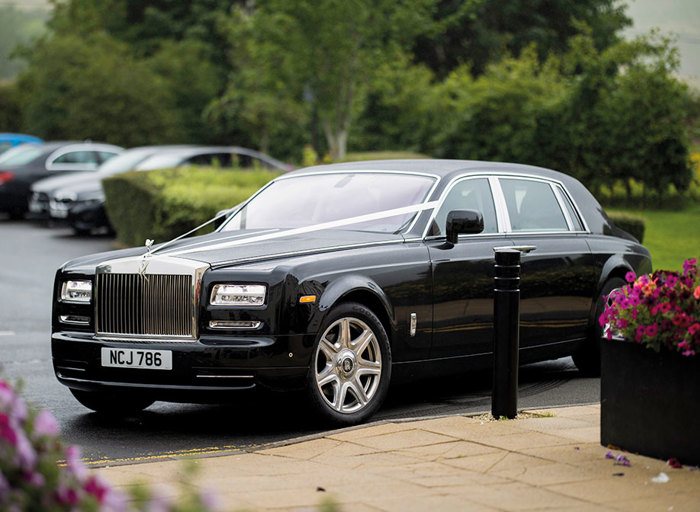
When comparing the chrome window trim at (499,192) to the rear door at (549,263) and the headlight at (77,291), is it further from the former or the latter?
the headlight at (77,291)

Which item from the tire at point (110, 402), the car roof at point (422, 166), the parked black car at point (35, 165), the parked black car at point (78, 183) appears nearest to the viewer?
the tire at point (110, 402)

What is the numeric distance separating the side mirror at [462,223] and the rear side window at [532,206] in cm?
83

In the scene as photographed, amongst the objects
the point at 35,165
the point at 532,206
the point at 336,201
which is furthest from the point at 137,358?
the point at 35,165

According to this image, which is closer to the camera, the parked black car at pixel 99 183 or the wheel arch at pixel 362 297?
the wheel arch at pixel 362 297

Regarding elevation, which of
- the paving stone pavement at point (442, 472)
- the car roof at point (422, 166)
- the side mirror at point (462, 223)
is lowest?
the paving stone pavement at point (442, 472)

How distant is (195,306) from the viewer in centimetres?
711

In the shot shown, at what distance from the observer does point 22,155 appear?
29.0m

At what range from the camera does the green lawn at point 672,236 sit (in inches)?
694

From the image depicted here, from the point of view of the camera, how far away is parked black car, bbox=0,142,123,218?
27.7 meters

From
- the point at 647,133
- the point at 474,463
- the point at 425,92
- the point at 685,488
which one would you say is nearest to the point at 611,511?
the point at 685,488

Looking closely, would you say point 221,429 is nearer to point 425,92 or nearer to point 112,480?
point 112,480

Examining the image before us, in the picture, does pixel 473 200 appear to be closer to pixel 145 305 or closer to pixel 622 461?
pixel 145 305

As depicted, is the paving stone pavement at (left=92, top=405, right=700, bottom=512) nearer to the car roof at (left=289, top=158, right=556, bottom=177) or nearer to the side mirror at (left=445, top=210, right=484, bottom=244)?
the side mirror at (left=445, top=210, right=484, bottom=244)

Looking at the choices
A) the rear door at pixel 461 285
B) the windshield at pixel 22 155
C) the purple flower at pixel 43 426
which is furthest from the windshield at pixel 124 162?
the purple flower at pixel 43 426
